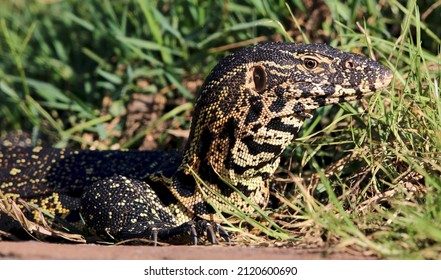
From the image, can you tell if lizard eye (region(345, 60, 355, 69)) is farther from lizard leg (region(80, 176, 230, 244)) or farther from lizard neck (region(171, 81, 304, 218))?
lizard leg (region(80, 176, 230, 244))

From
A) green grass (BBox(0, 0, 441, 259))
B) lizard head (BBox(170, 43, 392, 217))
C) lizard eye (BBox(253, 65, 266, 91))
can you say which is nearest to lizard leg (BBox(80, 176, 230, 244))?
lizard head (BBox(170, 43, 392, 217))

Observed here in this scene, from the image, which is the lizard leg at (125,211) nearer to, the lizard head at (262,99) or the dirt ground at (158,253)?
the lizard head at (262,99)

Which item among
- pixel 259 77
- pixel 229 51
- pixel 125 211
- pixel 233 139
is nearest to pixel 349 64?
pixel 259 77

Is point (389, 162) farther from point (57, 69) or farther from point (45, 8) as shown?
point (45, 8)

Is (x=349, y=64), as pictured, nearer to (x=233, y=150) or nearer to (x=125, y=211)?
(x=233, y=150)

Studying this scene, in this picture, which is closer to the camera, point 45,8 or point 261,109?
point 261,109

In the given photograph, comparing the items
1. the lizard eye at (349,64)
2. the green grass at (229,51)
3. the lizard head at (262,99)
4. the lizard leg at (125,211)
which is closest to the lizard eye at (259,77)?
the lizard head at (262,99)

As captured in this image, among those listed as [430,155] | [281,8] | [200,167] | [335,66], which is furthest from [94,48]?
[430,155]
